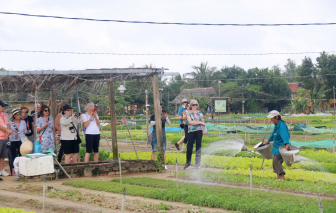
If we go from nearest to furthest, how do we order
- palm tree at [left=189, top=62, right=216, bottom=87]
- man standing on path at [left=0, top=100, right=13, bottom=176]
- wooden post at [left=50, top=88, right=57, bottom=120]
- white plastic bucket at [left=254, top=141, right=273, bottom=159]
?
man standing on path at [left=0, top=100, right=13, bottom=176], white plastic bucket at [left=254, top=141, right=273, bottom=159], wooden post at [left=50, top=88, right=57, bottom=120], palm tree at [left=189, top=62, right=216, bottom=87]

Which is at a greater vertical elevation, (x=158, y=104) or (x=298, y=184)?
(x=158, y=104)

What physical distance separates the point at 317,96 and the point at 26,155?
164ft

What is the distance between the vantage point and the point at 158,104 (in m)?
10.7

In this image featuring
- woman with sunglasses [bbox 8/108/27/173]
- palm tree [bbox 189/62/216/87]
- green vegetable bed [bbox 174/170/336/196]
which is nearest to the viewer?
green vegetable bed [bbox 174/170/336/196]

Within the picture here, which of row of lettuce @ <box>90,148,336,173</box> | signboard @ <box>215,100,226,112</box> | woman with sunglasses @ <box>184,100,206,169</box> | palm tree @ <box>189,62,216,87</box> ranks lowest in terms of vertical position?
row of lettuce @ <box>90,148,336,173</box>

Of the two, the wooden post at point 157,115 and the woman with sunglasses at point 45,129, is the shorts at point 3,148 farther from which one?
the wooden post at point 157,115

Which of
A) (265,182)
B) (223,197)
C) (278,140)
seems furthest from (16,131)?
(278,140)

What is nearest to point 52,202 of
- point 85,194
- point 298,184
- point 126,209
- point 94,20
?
point 85,194

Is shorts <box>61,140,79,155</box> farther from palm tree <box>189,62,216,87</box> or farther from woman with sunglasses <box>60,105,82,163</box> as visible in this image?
palm tree <box>189,62,216,87</box>

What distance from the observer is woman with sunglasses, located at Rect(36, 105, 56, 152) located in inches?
385

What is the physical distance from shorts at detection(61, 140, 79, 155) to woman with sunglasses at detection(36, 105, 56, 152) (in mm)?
372

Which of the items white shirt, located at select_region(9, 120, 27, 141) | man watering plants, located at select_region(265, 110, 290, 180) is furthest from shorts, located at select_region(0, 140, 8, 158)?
man watering plants, located at select_region(265, 110, 290, 180)

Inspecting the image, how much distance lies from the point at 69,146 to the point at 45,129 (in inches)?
32.3

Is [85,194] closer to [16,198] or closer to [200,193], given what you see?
[16,198]
